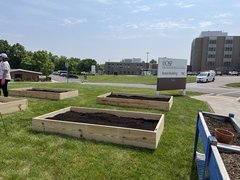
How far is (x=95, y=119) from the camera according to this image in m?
5.66

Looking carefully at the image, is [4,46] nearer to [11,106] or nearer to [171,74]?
[171,74]

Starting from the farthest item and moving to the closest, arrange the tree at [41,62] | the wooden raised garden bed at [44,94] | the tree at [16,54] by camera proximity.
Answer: the tree at [16,54] < the tree at [41,62] < the wooden raised garden bed at [44,94]

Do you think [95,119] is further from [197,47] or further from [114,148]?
[197,47]

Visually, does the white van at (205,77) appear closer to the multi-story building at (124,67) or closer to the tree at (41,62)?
the tree at (41,62)

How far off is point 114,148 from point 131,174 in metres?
0.96

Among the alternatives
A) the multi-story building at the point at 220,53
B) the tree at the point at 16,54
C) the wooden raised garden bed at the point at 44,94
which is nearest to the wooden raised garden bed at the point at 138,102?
the wooden raised garden bed at the point at 44,94

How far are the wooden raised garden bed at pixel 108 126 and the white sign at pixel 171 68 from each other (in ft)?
24.1

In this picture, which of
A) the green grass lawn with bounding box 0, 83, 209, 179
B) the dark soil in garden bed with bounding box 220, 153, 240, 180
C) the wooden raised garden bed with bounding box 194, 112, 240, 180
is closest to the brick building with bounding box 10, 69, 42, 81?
the green grass lawn with bounding box 0, 83, 209, 179

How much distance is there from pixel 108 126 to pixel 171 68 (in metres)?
9.60

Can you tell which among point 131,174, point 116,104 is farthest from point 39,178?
point 116,104

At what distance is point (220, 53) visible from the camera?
8719 centimetres

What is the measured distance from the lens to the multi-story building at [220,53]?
8538 cm

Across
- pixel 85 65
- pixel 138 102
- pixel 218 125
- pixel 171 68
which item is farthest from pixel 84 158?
pixel 85 65

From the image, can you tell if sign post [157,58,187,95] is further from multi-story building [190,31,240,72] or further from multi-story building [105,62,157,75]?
multi-story building [105,62,157,75]
